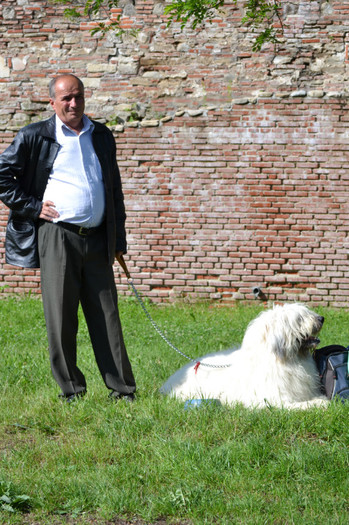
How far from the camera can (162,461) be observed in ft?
11.6

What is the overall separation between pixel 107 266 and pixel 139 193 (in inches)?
208

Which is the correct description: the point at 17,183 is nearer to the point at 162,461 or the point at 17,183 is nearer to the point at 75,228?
the point at 75,228

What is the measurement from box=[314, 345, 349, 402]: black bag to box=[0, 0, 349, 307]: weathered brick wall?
16.6 ft

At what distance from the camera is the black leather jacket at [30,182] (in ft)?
14.5

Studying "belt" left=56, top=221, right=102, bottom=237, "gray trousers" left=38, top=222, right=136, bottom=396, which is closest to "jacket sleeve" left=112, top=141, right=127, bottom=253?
"gray trousers" left=38, top=222, right=136, bottom=396

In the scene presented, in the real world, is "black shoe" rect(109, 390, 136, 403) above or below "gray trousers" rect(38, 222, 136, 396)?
below

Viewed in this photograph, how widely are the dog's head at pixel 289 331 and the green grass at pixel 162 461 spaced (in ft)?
1.46

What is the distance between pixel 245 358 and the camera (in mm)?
4504

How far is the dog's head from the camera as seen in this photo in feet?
14.1

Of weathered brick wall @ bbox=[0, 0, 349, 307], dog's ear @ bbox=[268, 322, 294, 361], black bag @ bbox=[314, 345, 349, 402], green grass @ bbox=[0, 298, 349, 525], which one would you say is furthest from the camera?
weathered brick wall @ bbox=[0, 0, 349, 307]

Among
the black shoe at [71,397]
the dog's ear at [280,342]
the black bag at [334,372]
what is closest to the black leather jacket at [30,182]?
the black shoe at [71,397]

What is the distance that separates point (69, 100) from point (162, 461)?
2534 mm

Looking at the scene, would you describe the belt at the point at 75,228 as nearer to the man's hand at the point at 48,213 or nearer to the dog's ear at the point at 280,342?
the man's hand at the point at 48,213

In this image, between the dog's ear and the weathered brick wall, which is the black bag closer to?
the dog's ear
